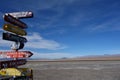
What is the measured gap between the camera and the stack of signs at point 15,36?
939cm

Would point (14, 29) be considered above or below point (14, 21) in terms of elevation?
below

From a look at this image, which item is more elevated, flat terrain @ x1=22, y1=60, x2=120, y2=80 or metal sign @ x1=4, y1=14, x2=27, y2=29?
metal sign @ x1=4, y1=14, x2=27, y2=29

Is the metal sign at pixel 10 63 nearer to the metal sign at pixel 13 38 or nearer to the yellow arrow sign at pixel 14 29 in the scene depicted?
the metal sign at pixel 13 38

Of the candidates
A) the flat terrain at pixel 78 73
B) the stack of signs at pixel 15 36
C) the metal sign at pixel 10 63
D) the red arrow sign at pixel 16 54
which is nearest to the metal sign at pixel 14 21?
the stack of signs at pixel 15 36

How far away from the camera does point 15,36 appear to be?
399 inches

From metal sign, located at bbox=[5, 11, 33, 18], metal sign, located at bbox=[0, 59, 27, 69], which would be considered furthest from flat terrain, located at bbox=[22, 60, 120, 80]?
metal sign, located at bbox=[5, 11, 33, 18]

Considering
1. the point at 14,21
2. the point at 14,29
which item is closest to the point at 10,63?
the point at 14,29

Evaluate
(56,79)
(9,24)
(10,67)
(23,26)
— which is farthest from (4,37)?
(56,79)

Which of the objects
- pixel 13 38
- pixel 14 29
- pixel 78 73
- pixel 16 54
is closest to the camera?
pixel 13 38

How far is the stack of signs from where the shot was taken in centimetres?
939

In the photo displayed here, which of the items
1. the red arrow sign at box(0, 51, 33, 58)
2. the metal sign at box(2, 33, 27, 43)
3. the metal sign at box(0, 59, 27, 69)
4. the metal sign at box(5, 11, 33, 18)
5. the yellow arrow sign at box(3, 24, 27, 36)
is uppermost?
the metal sign at box(5, 11, 33, 18)

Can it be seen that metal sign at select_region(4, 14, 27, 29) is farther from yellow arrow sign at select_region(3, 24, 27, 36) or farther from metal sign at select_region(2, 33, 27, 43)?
metal sign at select_region(2, 33, 27, 43)

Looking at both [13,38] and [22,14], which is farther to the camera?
[22,14]

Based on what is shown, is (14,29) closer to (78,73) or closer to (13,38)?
(13,38)
